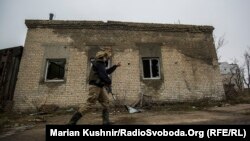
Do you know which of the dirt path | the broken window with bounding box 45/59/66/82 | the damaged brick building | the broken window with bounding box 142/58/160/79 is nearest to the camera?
the dirt path

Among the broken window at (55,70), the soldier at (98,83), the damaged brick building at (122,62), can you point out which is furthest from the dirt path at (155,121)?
the broken window at (55,70)

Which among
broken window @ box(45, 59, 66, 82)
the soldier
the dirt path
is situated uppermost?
broken window @ box(45, 59, 66, 82)

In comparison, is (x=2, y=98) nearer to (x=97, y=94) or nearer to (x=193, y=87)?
(x=97, y=94)

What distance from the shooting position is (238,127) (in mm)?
3393

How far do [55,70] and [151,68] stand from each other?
4.76 metres

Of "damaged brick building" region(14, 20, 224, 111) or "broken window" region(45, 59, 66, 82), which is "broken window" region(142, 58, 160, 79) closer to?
"damaged brick building" region(14, 20, 224, 111)

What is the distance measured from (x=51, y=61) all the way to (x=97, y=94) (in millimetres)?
6479

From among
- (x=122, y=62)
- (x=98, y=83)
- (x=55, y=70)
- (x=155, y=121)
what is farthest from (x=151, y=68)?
(x=98, y=83)

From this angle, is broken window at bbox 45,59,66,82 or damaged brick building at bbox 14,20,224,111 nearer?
damaged brick building at bbox 14,20,224,111

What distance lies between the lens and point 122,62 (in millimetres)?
10211

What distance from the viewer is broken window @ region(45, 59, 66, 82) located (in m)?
10.1

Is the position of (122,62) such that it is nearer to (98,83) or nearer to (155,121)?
(155,121)

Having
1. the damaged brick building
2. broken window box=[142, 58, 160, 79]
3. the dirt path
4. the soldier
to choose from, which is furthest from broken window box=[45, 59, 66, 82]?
the soldier

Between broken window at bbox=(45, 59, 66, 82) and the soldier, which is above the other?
broken window at bbox=(45, 59, 66, 82)
